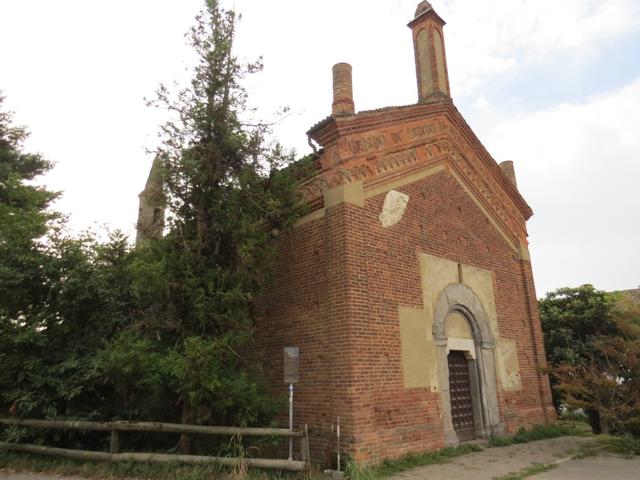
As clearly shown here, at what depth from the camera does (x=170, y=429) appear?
7.66 meters

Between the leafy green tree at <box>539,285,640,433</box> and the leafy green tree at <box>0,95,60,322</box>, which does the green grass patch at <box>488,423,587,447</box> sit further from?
the leafy green tree at <box>0,95,60,322</box>

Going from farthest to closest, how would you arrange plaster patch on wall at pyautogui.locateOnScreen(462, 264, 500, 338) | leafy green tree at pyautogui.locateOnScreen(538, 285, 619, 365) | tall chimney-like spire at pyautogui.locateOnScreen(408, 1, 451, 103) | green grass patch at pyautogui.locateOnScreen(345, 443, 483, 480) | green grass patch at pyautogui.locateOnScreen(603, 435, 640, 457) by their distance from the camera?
leafy green tree at pyautogui.locateOnScreen(538, 285, 619, 365) < tall chimney-like spire at pyautogui.locateOnScreen(408, 1, 451, 103) < plaster patch on wall at pyautogui.locateOnScreen(462, 264, 500, 338) < green grass patch at pyautogui.locateOnScreen(603, 435, 640, 457) < green grass patch at pyautogui.locateOnScreen(345, 443, 483, 480)

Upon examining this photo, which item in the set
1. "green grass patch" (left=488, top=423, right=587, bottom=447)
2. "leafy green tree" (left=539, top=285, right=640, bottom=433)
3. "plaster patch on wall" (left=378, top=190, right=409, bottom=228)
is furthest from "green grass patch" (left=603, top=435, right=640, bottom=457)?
"plaster patch on wall" (left=378, top=190, right=409, bottom=228)

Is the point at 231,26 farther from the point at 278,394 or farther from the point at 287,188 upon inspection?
the point at 278,394

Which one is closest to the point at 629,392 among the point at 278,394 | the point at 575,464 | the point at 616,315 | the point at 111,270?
the point at 616,315

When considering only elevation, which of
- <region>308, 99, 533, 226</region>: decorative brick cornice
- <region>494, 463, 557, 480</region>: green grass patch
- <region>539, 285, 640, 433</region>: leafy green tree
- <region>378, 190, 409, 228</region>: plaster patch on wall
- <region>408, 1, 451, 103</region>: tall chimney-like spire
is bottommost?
<region>494, 463, 557, 480</region>: green grass patch

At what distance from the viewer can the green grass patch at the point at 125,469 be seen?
687cm

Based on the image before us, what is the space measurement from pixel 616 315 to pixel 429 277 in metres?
5.20

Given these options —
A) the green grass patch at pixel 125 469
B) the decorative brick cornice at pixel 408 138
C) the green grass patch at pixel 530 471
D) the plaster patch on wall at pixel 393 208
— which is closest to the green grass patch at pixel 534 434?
the green grass patch at pixel 530 471

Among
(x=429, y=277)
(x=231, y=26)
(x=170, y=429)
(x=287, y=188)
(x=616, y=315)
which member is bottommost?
(x=170, y=429)

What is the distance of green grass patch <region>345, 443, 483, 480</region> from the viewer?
7125 millimetres

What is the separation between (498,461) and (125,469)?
6765 mm

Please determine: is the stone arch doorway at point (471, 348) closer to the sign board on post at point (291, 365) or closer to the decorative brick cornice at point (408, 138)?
the sign board on post at point (291, 365)

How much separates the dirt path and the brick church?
0.65m
